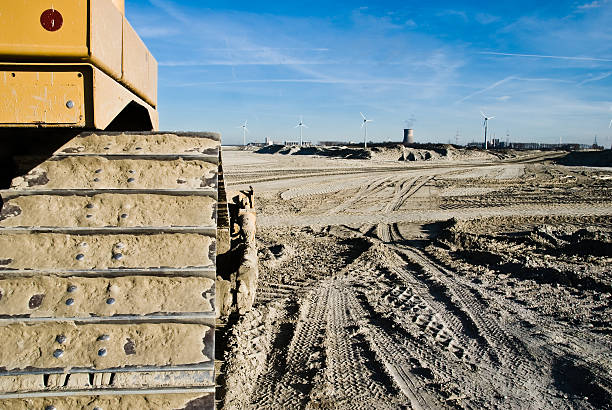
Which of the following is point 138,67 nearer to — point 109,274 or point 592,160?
point 109,274

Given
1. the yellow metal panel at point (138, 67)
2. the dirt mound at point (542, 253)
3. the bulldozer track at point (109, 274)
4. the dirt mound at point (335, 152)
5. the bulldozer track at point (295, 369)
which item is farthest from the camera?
the dirt mound at point (335, 152)

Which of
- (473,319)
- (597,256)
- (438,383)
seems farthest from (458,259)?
(438,383)

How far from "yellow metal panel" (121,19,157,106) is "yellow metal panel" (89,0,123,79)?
0.12m

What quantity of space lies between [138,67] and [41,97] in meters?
1.20

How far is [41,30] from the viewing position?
212 cm

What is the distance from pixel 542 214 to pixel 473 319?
9244 mm

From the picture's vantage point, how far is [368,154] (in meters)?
47.3

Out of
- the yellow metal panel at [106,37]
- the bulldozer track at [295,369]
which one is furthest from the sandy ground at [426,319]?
the yellow metal panel at [106,37]

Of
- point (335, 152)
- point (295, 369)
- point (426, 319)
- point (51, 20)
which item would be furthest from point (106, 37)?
point (335, 152)

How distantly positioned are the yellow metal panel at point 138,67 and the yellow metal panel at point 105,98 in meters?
0.12

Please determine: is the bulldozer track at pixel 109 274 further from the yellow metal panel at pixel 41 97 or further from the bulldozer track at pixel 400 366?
the bulldozer track at pixel 400 366

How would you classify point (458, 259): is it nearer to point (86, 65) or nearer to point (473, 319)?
point (473, 319)

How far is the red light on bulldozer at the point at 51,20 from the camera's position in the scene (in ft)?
6.92

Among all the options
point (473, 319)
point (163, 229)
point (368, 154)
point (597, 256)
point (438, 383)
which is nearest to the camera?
point (163, 229)
